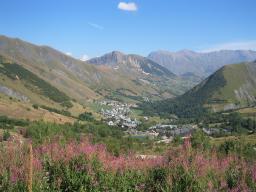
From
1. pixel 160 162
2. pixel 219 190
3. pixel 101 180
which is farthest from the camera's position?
pixel 160 162

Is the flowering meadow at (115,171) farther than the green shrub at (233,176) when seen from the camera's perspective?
No

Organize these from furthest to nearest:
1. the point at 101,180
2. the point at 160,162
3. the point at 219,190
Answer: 1. the point at 160,162
2. the point at 101,180
3. the point at 219,190

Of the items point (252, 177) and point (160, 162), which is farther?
point (160, 162)

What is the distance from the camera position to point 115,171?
52.6 ft

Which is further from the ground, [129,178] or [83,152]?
[83,152]

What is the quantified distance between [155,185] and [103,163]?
245cm

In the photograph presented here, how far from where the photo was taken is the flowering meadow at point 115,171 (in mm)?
14258

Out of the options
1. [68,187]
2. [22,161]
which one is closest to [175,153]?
[68,187]

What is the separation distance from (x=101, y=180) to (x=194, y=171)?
146 inches

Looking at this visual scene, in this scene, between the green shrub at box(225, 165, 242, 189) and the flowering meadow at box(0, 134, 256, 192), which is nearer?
the flowering meadow at box(0, 134, 256, 192)

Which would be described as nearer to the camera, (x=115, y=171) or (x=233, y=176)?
(x=233, y=176)

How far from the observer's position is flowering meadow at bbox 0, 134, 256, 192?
14258 mm

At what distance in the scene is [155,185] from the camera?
587 inches

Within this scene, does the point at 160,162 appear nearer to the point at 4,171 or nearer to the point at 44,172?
the point at 44,172
